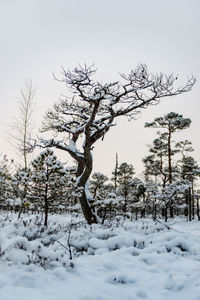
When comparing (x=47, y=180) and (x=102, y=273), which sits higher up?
(x=47, y=180)

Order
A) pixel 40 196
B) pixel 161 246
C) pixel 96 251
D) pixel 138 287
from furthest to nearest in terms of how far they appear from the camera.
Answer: pixel 40 196
pixel 161 246
pixel 96 251
pixel 138 287

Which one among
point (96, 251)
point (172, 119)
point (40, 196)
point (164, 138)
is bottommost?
point (96, 251)

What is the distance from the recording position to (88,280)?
2.45 meters

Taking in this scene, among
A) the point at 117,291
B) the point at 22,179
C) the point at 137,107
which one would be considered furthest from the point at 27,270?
the point at 137,107

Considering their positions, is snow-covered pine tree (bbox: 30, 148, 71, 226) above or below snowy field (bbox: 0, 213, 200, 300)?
above

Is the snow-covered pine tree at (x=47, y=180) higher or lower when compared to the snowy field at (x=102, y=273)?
higher

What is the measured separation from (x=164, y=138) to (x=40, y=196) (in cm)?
1709

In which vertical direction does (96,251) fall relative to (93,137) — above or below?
below

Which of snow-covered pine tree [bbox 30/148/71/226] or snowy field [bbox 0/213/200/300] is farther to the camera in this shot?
snow-covered pine tree [bbox 30/148/71/226]

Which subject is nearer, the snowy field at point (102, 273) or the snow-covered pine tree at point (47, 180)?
the snowy field at point (102, 273)

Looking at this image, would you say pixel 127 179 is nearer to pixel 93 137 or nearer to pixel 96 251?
pixel 93 137

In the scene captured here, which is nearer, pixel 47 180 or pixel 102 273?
pixel 102 273

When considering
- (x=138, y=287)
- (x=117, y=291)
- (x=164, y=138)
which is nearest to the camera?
(x=117, y=291)

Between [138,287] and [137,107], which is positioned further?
[137,107]
